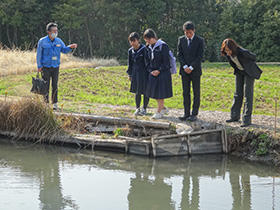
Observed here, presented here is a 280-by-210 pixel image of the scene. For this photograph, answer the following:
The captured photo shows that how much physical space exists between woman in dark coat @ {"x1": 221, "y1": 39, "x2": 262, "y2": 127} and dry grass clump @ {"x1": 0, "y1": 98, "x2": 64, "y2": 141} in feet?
10.7

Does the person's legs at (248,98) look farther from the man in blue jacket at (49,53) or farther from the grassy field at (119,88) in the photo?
the man in blue jacket at (49,53)

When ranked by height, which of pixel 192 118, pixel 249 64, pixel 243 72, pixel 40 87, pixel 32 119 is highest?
pixel 249 64

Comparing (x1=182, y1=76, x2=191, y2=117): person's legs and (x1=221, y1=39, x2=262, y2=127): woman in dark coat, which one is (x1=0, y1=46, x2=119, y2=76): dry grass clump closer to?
(x1=182, y1=76, x2=191, y2=117): person's legs

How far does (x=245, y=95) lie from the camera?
8.98 metres

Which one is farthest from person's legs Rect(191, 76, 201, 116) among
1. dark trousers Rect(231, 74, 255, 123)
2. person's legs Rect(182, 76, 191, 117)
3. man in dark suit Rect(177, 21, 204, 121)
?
dark trousers Rect(231, 74, 255, 123)

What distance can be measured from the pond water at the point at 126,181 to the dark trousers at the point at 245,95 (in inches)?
33.8

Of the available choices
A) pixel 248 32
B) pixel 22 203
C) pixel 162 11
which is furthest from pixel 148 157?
pixel 162 11

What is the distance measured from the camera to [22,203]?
6.64m

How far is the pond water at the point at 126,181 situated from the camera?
678 cm

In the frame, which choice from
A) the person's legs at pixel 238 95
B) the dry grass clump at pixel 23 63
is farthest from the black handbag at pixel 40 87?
the dry grass clump at pixel 23 63

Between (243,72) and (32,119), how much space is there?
12.7 ft

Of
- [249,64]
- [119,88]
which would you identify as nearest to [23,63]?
[119,88]

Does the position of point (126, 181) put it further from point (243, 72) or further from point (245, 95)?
point (243, 72)

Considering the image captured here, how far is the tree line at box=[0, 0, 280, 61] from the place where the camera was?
2297 centimetres
